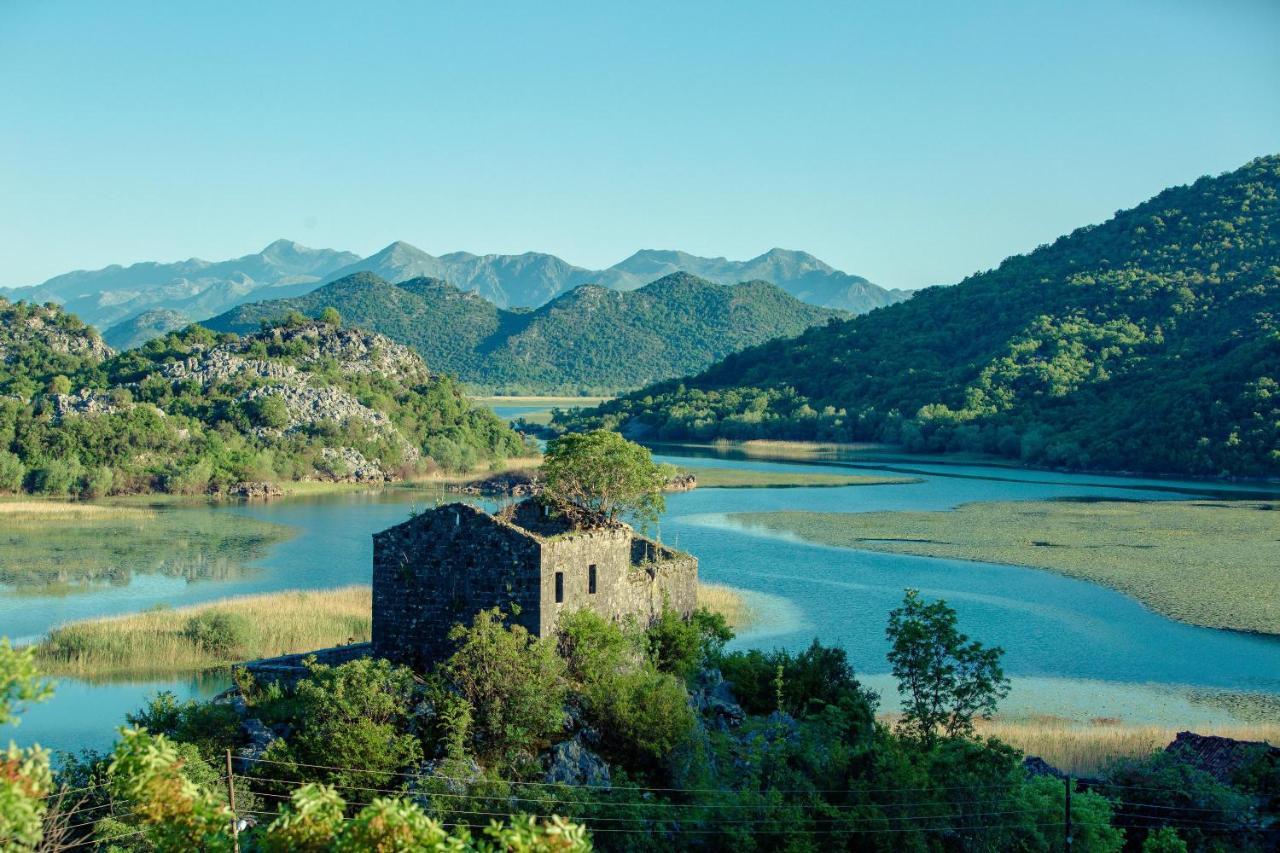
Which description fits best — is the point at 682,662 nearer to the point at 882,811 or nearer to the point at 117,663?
the point at 882,811

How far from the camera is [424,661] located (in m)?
21.8

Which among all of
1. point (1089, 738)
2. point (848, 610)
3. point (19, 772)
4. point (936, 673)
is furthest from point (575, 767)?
point (848, 610)

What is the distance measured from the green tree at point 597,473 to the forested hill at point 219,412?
55115 mm

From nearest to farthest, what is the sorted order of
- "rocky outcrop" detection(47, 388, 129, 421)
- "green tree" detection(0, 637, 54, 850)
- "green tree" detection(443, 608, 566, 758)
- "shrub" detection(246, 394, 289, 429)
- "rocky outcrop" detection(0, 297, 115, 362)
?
"green tree" detection(0, 637, 54, 850) → "green tree" detection(443, 608, 566, 758) → "rocky outcrop" detection(47, 388, 129, 421) → "shrub" detection(246, 394, 289, 429) → "rocky outcrop" detection(0, 297, 115, 362)

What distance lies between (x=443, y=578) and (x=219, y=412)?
228 ft

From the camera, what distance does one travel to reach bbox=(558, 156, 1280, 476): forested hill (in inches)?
3420

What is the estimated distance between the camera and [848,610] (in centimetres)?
3900

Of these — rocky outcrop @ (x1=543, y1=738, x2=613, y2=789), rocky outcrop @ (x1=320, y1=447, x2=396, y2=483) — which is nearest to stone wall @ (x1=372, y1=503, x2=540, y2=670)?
rocky outcrop @ (x1=543, y1=738, x2=613, y2=789)

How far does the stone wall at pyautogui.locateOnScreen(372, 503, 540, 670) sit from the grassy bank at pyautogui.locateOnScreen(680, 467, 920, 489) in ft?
199

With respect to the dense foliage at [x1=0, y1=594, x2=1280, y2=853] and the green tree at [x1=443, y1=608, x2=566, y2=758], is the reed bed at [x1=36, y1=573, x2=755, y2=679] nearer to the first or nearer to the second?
the dense foliage at [x1=0, y1=594, x2=1280, y2=853]

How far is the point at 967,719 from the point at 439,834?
15280 mm

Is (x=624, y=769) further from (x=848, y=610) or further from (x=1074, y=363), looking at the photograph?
(x=1074, y=363)

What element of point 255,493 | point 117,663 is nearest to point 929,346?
point 255,493

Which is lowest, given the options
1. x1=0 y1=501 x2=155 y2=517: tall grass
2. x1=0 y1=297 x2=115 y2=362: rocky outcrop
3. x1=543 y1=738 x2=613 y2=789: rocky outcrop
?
x1=0 y1=501 x2=155 y2=517: tall grass
